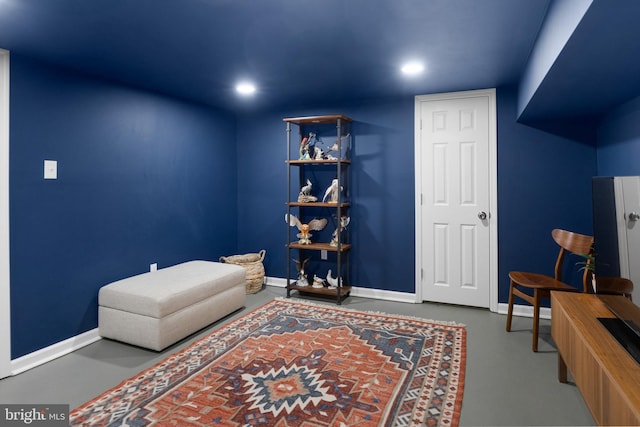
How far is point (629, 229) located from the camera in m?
1.66

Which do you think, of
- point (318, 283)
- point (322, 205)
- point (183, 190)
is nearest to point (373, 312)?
point (318, 283)

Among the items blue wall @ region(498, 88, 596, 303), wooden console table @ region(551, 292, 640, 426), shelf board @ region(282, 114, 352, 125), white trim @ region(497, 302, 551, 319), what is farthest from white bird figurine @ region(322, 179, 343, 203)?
wooden console table @ region(551, 292, 640, 426)

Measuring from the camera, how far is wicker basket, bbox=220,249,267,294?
4.18 metres

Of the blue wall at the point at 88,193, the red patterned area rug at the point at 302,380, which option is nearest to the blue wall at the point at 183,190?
the blue wall at the point at 88,193

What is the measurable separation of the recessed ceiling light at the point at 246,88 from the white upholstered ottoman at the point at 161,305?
1.76 meters

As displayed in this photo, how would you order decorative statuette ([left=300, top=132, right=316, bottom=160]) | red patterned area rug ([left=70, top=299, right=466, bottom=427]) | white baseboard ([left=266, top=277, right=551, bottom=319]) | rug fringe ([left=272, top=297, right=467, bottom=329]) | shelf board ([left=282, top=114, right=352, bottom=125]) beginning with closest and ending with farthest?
red patterned area rug ([left=70, top=299, right=466, bottom=427]), rug fringe ([left=272, top=297, right=467, bottom=329]), white baseboard ([left=266, top=277, right=551, bottom=319]), shelf board ([left=282, top=114, right=352, bottom=125]), decorative statuette ([left=300, top=132, right=316, bottom=160])

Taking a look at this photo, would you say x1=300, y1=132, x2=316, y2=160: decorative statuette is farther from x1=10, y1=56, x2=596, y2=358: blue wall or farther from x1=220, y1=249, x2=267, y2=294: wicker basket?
x1=220, y1=249, x2=267, y2=294: wicker basket

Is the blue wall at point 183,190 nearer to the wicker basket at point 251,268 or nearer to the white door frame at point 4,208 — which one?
the white door frame at point 4,208

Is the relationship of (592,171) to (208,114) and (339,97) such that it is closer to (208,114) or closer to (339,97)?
(339,97)

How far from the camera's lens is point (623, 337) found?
5.40 feet

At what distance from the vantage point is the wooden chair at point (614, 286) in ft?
5.61

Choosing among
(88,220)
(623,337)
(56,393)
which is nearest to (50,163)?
(88,220)

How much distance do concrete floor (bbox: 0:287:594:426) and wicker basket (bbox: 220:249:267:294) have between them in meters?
1.03

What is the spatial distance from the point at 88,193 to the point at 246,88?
1.67 m
